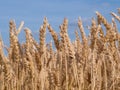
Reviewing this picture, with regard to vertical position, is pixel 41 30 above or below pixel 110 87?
above

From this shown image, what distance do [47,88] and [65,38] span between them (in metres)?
0.49

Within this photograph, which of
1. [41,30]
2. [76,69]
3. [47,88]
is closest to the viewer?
[41,30]

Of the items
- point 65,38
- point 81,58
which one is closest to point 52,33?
point 65,38

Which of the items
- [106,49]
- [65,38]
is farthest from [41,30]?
[106,49]

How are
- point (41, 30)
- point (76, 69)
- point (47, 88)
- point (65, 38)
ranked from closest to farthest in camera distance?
point (41, 30), point (65, 38), point (76, 69), point (47, 88)

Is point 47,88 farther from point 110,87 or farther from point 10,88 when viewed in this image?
point 110,87

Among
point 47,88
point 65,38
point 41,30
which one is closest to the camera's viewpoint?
point 41,30

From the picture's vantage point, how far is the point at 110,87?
7.08ft

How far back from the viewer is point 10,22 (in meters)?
2.30

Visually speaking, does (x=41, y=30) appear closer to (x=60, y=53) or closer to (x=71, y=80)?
(x=60, y=53)

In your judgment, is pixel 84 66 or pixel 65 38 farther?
pixel 84 66

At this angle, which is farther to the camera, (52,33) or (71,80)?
(71,80)

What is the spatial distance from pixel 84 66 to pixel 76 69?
0.06 meters

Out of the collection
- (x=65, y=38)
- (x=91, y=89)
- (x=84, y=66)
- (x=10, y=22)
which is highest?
(x=10, y=22)
